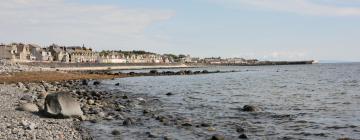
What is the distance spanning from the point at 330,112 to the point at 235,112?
6355mm

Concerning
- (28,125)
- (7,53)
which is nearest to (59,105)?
A: (28,125)

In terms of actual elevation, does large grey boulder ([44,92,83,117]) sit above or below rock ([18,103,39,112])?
above

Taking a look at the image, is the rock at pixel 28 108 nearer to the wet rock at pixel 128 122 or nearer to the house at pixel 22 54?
the wet rock at pixel 128 122

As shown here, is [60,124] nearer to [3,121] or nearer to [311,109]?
[3,121]

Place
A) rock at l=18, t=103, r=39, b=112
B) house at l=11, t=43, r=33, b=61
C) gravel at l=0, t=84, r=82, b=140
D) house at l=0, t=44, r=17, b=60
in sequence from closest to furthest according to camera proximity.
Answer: gravel at l=0, t=84, r=82, b=140 < rock at l=18, t=103, r=39, b=112 < house at l=0, t=44, r=17, b=60 < house at l=11, t=43, r=33, b=61

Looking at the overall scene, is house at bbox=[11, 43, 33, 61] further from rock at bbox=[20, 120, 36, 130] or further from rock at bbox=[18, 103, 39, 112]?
rock at bbox=[20, 120, 36, 130]

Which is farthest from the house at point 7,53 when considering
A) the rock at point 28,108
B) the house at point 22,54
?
the rock at point 28,108

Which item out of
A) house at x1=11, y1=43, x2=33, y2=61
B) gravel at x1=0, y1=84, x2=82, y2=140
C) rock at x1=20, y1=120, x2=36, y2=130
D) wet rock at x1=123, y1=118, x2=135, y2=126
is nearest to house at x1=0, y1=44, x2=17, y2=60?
house at x1=11, y1=43, x2=33, y2=61

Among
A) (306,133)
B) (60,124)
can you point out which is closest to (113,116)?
(60,124)

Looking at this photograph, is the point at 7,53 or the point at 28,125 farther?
the point at 7,53

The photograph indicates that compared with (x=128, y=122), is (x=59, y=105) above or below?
above

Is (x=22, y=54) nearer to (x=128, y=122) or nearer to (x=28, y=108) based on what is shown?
(x=28, y=108)

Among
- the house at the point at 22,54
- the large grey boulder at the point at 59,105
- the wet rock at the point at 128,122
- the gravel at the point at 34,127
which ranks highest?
the house at the point at 22,54

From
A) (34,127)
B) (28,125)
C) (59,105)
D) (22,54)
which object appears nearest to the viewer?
(34,127)
